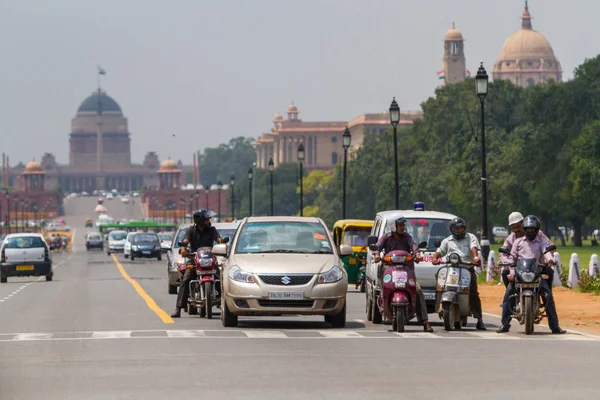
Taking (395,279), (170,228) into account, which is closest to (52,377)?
(395,279)

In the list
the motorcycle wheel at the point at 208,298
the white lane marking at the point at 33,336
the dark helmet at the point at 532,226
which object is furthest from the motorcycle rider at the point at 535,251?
the white lane marking at the point at 33,336

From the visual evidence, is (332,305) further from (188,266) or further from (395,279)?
(188,266)

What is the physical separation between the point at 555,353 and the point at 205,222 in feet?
25.4

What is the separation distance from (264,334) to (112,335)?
6.07 ft

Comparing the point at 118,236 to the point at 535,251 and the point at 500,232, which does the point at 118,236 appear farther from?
the point at 535,251

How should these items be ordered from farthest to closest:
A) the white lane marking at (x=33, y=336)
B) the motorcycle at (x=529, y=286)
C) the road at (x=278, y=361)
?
the motorcycle at (x=529, y=286)
the white lane marking at (x=33, y=336)
the road at (x=278, y=361)

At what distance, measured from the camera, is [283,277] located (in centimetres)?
1988

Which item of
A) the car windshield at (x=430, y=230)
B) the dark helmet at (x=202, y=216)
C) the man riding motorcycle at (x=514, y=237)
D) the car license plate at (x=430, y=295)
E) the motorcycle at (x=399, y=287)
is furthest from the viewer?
the car license plate at (x=430, y=295)

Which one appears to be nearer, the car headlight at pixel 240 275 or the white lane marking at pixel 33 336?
the white lane marking at pixel 33 336

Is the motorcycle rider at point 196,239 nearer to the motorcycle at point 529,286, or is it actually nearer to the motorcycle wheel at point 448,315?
the motorcycle wheel at point 448,315

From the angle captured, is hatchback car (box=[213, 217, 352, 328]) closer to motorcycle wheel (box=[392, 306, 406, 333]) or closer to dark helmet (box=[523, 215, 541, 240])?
motorcycle wheel (box=[392, 306, 406, 333])

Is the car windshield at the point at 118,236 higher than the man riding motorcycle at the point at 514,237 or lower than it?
lower

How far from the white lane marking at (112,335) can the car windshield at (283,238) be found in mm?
2144

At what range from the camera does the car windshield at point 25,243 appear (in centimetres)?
4531
